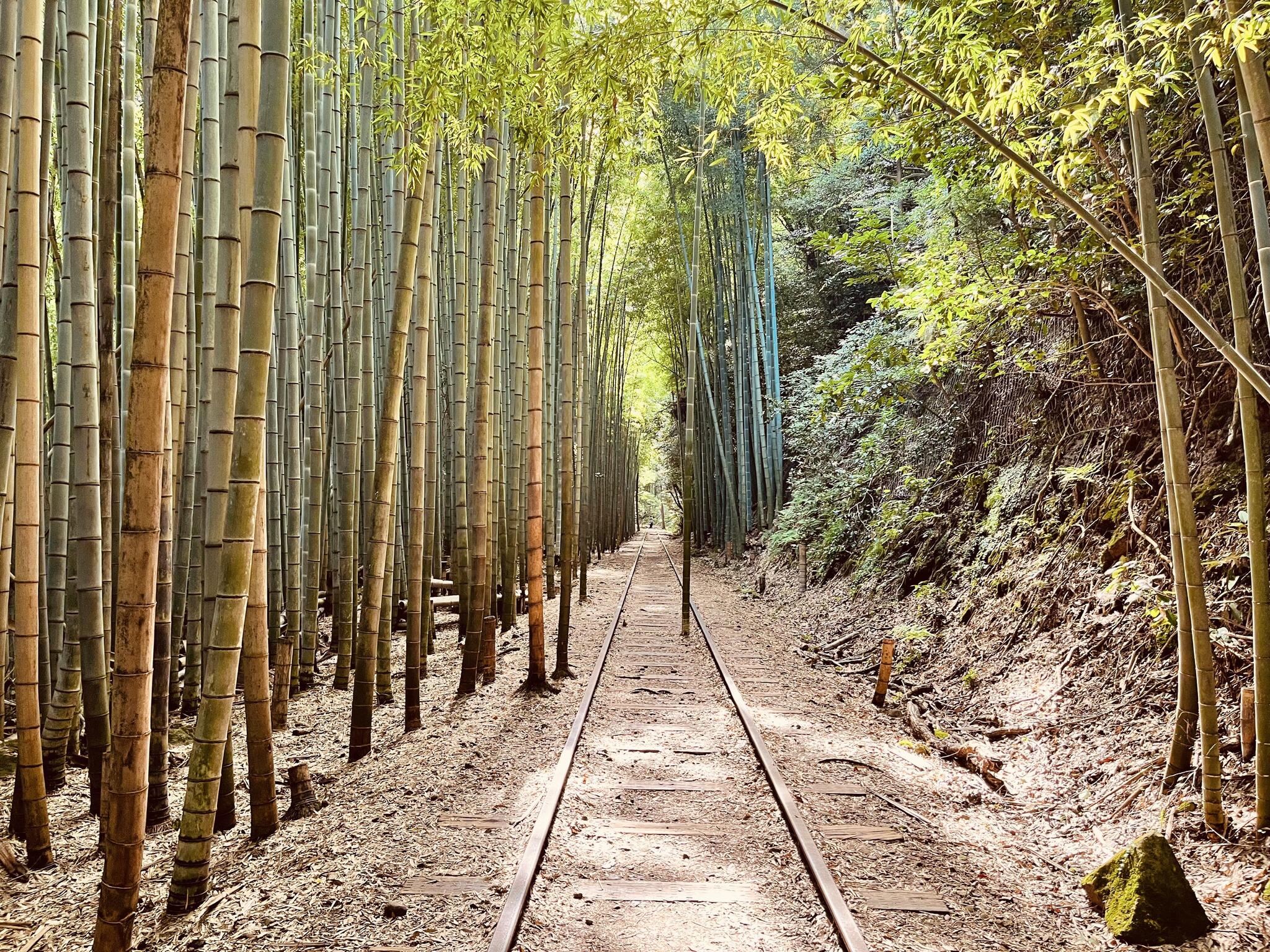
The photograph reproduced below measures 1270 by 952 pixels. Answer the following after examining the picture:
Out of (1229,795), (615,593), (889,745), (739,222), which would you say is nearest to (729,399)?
(739,222)

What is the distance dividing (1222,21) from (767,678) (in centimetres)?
453

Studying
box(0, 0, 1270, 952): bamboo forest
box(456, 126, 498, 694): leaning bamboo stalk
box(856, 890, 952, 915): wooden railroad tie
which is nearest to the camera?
box(0, 0, 1270, 952): bamboo forest

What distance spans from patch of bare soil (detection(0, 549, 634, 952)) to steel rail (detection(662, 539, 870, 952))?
101cm

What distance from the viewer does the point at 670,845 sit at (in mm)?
2908

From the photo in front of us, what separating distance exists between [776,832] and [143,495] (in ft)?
8.04

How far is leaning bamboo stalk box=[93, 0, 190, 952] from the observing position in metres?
1.81

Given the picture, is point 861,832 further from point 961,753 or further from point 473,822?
point 473,822

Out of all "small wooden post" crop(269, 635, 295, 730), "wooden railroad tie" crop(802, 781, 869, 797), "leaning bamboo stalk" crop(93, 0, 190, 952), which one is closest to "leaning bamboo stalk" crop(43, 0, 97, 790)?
"leaning bamboo stalk" crop(93, 0, 190, 952)

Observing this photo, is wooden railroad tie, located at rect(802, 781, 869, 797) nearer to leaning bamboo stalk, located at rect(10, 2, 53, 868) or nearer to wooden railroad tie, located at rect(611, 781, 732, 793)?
wooden railroad tie, located at rect(611, 781, 732, 793)

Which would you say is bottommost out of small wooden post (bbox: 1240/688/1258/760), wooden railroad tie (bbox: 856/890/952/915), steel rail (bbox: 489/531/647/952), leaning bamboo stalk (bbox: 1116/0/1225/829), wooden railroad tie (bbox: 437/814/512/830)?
wooden railroad tie (bbox: 856/890/952/915)

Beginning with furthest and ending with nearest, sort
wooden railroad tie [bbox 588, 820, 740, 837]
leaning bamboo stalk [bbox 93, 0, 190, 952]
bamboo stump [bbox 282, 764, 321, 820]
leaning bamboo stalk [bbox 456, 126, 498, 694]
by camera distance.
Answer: leaning bamboo stalk [bbox 456, 126, 498, 694]
bamboo stump [bbox 282, 764, 321, 820]
wooden railroad tie [bbox 588, 820, 740, 837]
leaning bamboo stalk [bbox 93, 0, 190, 952]

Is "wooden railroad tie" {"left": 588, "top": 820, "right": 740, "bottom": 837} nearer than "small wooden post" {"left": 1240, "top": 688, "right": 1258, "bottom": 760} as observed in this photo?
No

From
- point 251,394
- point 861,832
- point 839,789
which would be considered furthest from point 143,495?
point 839,789

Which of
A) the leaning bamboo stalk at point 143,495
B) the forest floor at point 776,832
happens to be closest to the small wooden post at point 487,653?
the forest floor at point 776,832
